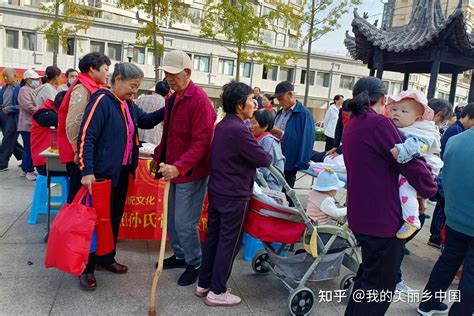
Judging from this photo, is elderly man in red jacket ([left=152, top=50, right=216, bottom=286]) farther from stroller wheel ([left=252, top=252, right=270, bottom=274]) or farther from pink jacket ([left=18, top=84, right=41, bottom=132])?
pink jacket ([left=18, top=84, right=41, bottom=132])

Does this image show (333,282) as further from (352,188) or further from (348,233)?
(352,188)

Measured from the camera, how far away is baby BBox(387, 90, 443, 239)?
6.82 ft

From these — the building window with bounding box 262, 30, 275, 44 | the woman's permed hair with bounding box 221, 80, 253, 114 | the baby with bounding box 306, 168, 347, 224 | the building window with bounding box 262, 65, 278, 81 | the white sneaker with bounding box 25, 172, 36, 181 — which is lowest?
the white sneaker with bounding box 25, 172, 36, 181

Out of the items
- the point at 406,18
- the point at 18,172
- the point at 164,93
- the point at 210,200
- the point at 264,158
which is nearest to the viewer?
the point at 264,158

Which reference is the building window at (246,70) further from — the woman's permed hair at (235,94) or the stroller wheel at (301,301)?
the stroller wheel at (301,301)

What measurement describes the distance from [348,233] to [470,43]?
5.20m

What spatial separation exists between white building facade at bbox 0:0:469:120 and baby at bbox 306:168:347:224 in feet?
62.0

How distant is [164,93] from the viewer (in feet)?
15.9

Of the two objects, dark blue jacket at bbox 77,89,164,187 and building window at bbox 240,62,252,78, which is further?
building window at bbox 240,62,252,78

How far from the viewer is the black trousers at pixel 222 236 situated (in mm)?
2811

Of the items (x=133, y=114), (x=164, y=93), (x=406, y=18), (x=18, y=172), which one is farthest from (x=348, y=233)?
(x=406, y=18)

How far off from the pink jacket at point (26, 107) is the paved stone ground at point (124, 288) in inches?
104

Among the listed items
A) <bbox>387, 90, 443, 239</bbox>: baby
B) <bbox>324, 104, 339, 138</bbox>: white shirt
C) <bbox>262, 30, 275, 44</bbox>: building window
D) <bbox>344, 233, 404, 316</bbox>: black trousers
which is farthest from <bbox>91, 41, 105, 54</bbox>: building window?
<bbox>344, 233, 404, 316</bbox>: black trousers

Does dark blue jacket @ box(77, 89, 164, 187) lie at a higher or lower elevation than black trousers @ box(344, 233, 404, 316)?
higher
